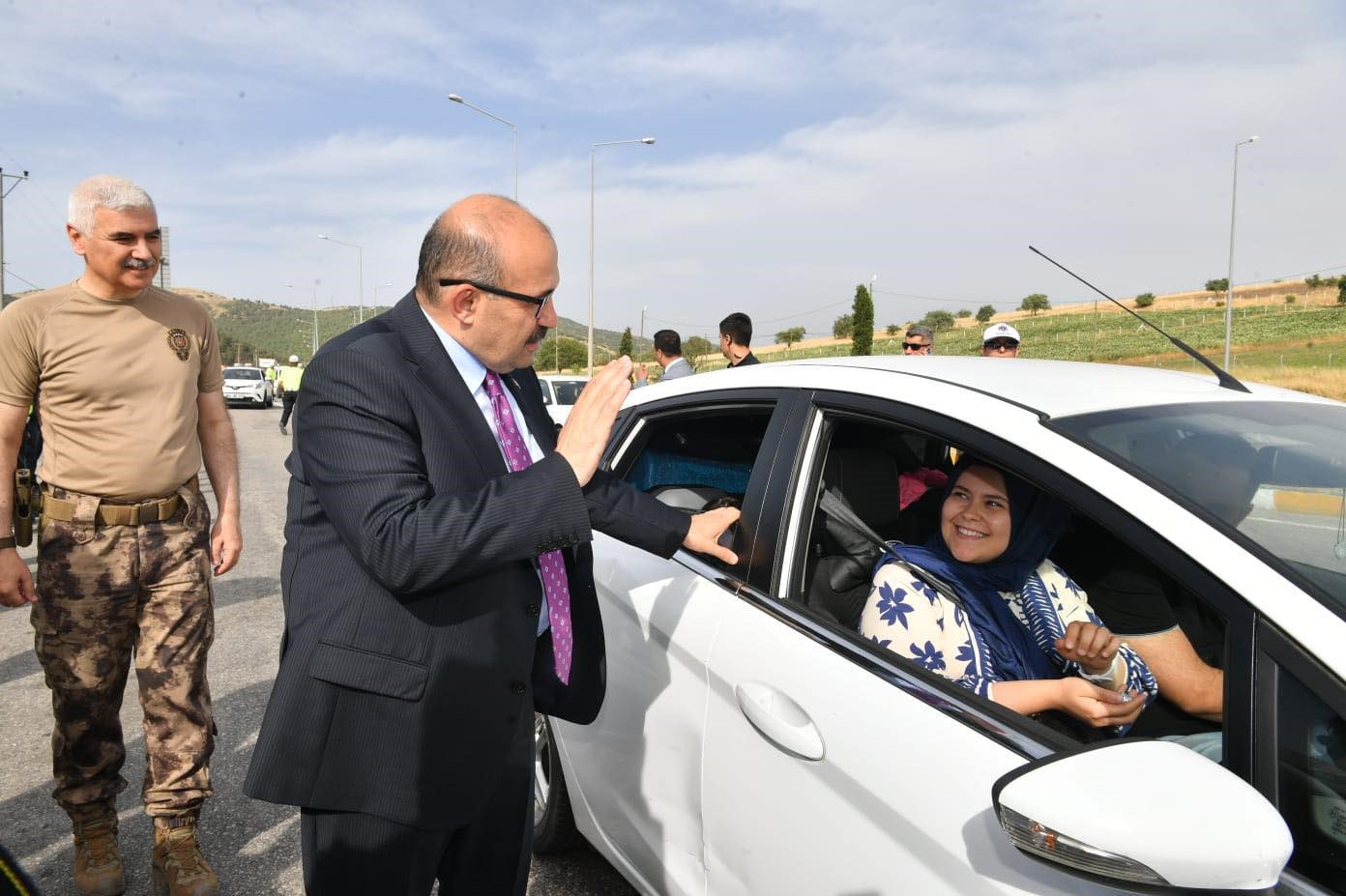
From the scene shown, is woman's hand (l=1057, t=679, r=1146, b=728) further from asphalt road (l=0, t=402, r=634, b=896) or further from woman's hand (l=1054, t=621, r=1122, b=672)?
asphalt road (l=0, t=402, r=634, b=896)

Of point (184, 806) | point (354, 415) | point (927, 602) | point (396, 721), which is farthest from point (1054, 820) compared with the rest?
point (184, 806)

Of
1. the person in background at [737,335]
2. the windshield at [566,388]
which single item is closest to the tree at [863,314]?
the windshield at [566,388]

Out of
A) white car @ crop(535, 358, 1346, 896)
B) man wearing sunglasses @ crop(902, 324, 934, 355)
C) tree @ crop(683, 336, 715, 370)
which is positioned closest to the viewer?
white car @ crop(535, 358, 1346, 896)

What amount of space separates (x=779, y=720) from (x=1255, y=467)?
1.01m

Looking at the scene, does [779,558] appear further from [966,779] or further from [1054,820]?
[1054,820]

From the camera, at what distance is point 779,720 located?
179 centimetres

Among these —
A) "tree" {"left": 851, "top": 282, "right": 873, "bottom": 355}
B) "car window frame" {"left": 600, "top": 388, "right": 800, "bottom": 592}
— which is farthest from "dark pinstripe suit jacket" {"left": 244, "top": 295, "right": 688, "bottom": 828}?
"tree" {"left": 851, "top": 282, "right": 873, "bottom": 355}

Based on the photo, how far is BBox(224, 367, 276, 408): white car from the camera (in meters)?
33.6

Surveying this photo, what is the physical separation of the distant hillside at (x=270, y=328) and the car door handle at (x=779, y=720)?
306 feet

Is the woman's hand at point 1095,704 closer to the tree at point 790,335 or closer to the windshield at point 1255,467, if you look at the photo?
the windshield at point 1255,467

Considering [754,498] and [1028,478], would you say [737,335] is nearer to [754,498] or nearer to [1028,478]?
[754,498]

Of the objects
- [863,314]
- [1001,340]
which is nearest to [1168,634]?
[1001,340]

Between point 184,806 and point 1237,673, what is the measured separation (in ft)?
9.60

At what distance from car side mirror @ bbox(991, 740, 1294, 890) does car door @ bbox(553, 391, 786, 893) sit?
3.12 ft
